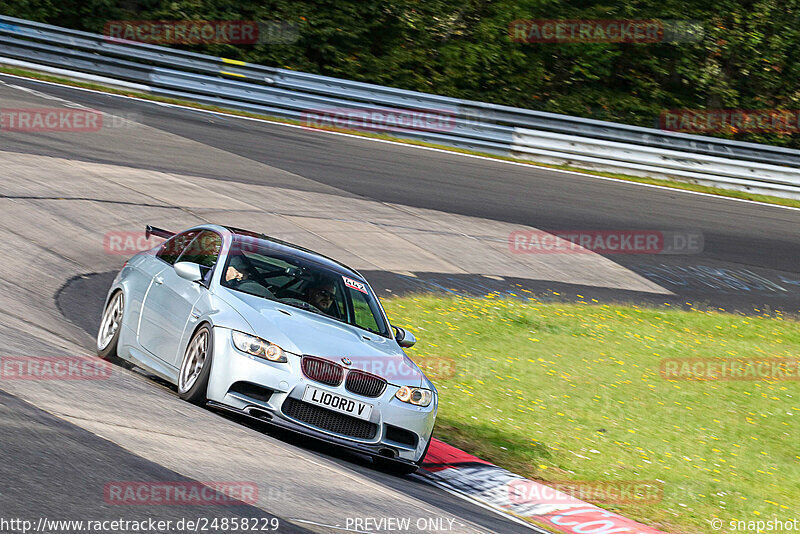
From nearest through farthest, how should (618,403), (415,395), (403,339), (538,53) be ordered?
(415,395) < (403,339) < (618,403) < (538,53)

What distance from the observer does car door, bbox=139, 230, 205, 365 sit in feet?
26.5

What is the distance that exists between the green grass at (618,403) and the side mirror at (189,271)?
113 inches

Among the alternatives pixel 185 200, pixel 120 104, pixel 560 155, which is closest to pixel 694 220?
pixel 560 155

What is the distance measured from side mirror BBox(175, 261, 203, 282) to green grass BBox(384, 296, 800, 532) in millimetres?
2865

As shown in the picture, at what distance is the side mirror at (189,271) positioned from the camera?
8.06 m

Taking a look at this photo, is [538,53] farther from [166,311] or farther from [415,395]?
[415,395]

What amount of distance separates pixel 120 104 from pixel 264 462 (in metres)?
17.5

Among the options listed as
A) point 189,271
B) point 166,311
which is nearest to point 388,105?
point 166,311

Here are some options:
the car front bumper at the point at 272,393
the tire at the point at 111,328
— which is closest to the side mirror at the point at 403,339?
the car front bumper at the point at 272,393

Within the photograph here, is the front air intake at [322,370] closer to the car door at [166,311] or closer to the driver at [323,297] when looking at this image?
the driver at [323,297]

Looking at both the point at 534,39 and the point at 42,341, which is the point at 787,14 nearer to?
the point at 534,39

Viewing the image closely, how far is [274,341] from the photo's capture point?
24.2 ft

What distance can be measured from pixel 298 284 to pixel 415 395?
1.48 meters

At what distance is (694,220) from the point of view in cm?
2125
